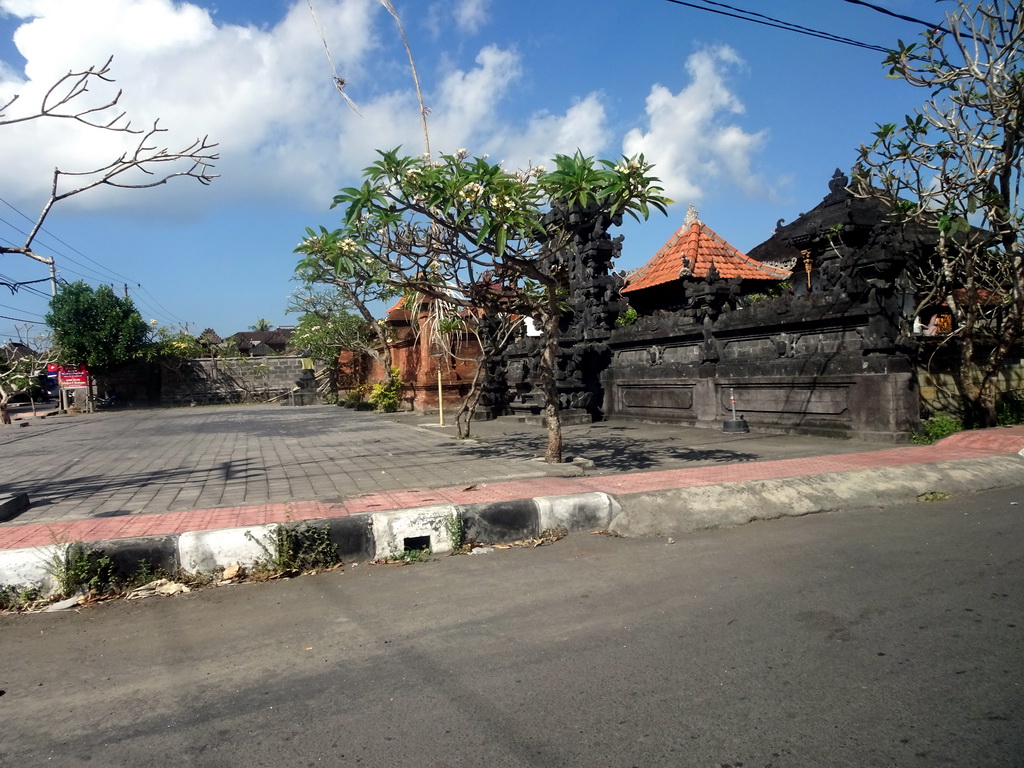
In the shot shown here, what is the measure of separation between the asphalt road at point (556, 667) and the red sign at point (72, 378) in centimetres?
3054

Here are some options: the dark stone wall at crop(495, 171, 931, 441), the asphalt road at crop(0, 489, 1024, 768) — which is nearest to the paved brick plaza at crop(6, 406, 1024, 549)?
the dark stone wall at crop(495, 171, 931, 441)

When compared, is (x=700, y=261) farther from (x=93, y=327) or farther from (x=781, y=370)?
(x=93, y=327)

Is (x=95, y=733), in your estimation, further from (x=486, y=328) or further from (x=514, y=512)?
(x=486, y=328)

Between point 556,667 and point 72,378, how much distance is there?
33117mm

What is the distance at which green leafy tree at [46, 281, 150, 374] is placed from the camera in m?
30.8

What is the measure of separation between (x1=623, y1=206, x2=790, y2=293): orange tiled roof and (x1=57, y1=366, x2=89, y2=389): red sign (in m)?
24.4

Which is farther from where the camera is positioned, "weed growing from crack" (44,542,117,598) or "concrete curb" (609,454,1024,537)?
"concrete curb" (609,454,1024,537)

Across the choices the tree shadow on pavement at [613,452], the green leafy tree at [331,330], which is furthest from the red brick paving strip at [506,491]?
the green leafy tree at [331,330]

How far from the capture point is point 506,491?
6.61 meters

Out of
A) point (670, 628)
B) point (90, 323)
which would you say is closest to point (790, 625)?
point (670, 628)

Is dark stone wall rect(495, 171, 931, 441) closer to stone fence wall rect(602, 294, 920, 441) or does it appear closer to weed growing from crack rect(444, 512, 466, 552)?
stone fence wall rect(602, 294, 920, 441)

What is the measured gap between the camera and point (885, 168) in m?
10.1

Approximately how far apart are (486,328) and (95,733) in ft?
43.5

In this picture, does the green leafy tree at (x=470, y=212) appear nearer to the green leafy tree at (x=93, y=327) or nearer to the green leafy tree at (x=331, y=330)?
the green leafy tree at (x=331, y=330)
